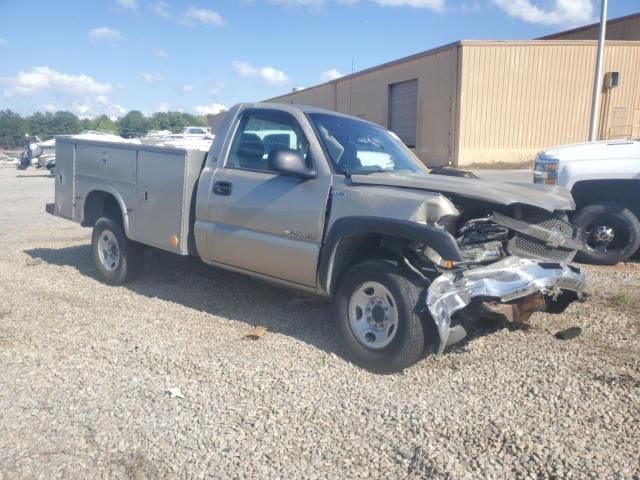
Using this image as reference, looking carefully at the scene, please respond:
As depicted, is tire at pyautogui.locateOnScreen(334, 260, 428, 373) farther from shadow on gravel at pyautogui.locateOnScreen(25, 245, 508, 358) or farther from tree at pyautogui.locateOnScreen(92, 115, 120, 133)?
tree at pyautogui.locateOnScreen(92, 115, 120, 133)

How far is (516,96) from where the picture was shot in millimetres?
24938

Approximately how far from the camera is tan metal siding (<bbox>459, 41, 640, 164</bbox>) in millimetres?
24469

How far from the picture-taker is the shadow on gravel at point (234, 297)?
4910 mm

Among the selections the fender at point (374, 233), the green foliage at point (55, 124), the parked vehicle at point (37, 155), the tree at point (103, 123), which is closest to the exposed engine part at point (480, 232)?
the fender at point (374, 233)

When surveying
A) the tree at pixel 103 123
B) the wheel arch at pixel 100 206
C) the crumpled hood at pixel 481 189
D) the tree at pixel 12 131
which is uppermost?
the tree at pixel 103 123

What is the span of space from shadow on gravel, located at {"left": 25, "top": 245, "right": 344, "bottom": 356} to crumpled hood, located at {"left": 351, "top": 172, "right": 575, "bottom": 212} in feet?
4.47

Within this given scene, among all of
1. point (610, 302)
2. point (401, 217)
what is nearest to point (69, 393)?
point (401, 217)

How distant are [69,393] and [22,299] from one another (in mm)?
2525

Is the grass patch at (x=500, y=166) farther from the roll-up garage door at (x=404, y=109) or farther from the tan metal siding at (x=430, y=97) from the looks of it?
the roll-up garage door at (x=404, y=109)

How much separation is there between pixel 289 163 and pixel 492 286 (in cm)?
174

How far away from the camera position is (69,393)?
12.3 feet

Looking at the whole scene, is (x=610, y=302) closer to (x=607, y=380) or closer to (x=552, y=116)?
(x=607, y=380)

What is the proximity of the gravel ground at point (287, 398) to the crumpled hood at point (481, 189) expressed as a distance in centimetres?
112

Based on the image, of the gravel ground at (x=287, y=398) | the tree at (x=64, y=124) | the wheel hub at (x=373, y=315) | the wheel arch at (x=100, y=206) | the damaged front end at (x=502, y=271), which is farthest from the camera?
the tree at (x=64, y=124)
